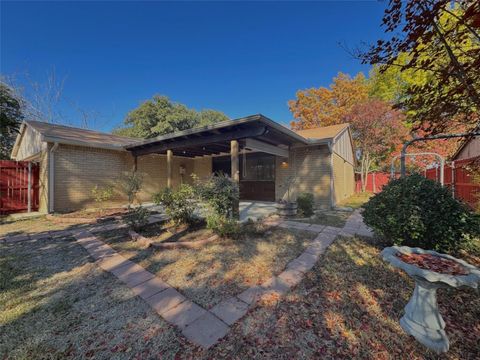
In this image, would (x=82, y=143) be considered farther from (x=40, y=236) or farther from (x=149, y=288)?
(x=149, y=288)

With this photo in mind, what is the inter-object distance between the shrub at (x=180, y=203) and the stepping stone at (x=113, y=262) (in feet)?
6.08

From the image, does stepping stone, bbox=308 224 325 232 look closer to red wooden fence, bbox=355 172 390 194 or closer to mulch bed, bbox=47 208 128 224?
mulch bed, bbox=47 208 128 224

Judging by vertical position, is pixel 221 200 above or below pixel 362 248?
above

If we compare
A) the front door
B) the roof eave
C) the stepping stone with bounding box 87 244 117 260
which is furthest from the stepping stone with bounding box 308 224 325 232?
the roof eave

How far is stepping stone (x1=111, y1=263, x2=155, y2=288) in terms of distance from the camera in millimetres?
2788

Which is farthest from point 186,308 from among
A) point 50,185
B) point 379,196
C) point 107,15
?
point 107,15

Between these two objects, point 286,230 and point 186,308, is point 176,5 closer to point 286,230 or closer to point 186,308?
point 286,230

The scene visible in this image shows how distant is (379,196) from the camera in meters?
3.87

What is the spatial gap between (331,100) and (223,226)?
69.3 feet

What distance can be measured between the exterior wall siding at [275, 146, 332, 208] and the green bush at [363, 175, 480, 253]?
5.04m

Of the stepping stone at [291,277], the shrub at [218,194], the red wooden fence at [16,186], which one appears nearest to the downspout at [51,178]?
the red wooden fence at [16,186]

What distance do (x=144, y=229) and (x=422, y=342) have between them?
18.0 ft

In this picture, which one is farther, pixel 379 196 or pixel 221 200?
pixel 221 200

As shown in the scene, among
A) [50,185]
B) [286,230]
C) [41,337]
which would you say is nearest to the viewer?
[41,337]
